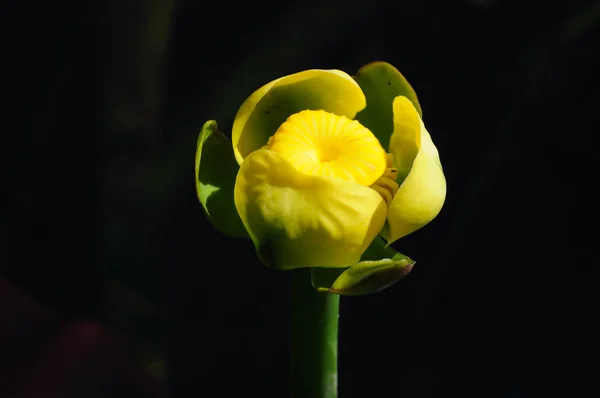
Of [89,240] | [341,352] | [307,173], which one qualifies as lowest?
[341,352]

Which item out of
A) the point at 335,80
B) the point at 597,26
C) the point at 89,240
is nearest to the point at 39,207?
the point at 89,240

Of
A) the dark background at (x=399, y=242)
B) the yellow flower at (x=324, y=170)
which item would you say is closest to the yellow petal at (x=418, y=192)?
the yellow flower at (x=324, y=170)

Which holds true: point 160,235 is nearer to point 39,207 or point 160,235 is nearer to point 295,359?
point 39,207

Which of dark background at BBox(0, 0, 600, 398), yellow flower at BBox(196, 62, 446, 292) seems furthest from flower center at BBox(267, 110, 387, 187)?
dark background at BBox(0, 0, 600, 398)

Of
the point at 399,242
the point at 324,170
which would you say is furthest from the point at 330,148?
the point at 399,242

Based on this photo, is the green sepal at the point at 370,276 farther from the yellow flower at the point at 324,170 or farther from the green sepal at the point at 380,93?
the green sepal at the point at 380,93

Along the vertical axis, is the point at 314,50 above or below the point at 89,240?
above
